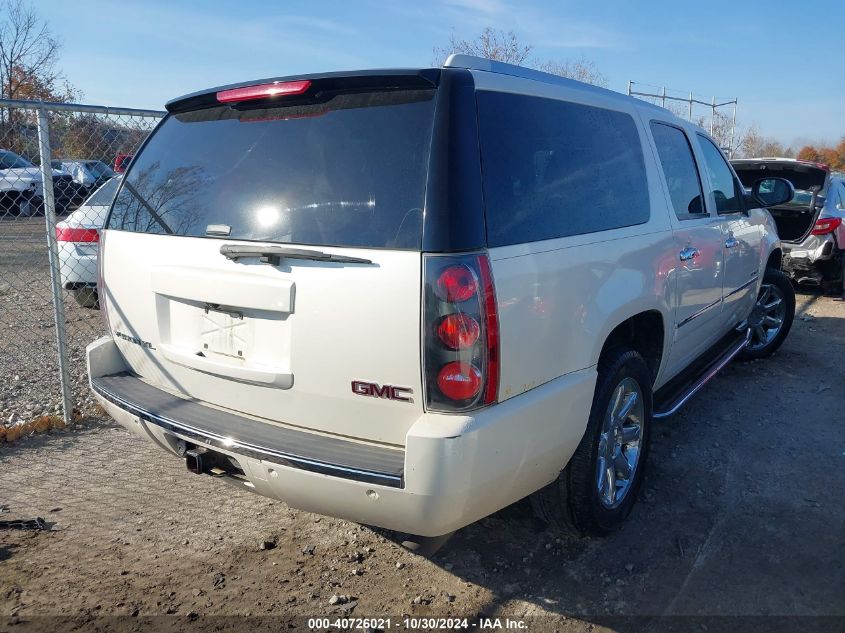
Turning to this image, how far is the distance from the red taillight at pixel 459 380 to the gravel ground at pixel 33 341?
349 cm

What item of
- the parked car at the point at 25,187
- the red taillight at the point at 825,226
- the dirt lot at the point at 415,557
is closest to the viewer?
the dirt lot at the point at 415,557

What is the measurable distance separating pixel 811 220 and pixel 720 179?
467cm

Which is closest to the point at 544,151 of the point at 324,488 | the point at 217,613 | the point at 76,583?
the point at 324,488

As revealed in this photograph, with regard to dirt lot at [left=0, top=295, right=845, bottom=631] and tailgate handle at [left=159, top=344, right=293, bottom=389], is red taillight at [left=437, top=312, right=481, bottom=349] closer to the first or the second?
tailgate handle at [left=159, top=344, right=293, bottom=389]

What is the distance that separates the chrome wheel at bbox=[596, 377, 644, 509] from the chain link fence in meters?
3.38

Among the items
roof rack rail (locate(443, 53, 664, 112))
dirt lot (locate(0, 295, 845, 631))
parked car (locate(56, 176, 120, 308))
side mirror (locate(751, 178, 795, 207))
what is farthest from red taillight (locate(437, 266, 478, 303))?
parked car (locate(56, 176, 120, 308))

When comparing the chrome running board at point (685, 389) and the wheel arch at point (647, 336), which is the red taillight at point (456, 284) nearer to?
the wheel arch at point (647, 336)

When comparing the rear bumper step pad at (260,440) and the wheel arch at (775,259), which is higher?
the wheel arch at (775,259)

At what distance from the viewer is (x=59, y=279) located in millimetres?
4453

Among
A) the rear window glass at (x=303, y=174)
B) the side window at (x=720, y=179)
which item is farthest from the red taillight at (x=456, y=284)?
the side window at (x=720, y=179)

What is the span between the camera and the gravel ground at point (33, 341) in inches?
193

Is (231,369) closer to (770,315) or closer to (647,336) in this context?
(647,336)

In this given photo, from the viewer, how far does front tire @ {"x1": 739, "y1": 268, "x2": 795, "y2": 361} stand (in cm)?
601

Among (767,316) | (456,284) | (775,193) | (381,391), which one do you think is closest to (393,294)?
(456,284)
